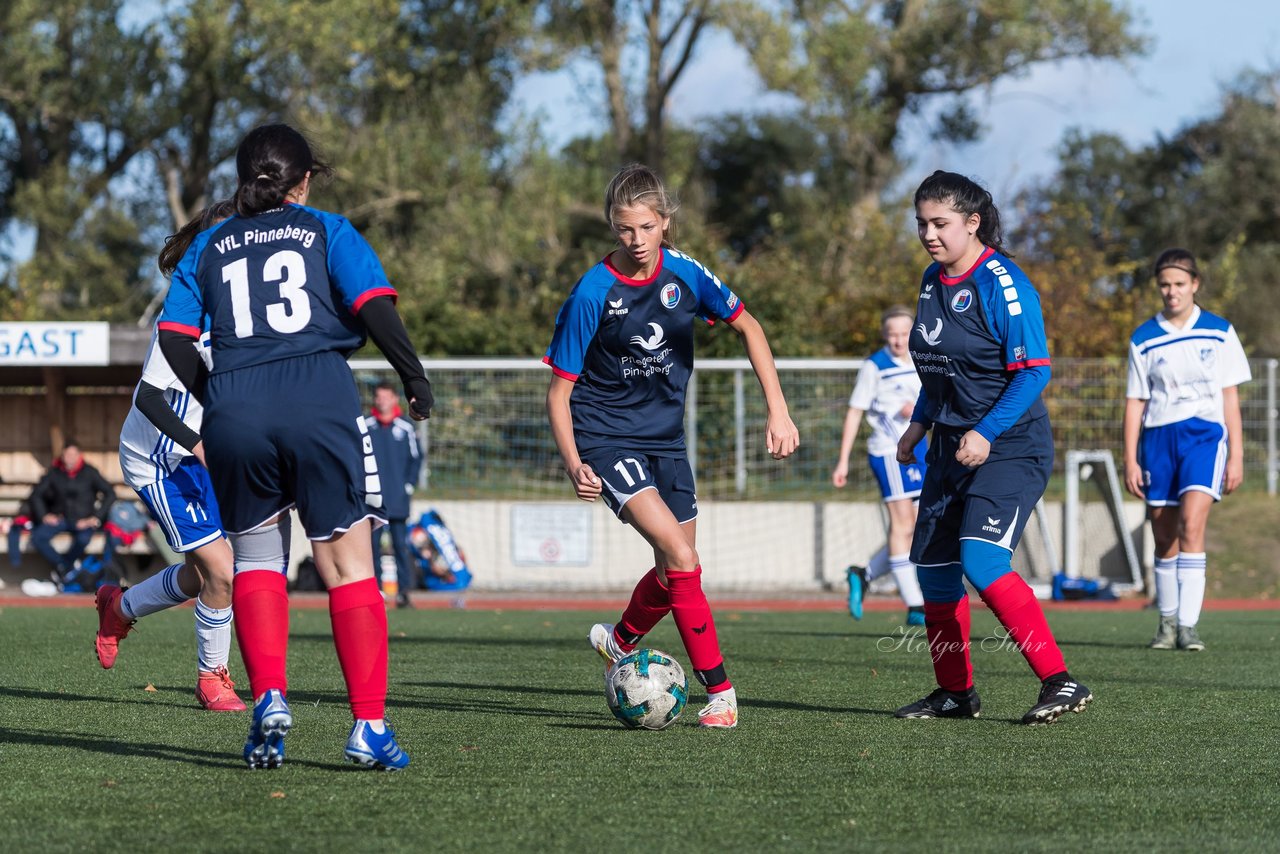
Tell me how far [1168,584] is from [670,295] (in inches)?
186

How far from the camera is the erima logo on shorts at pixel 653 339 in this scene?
18.5ft

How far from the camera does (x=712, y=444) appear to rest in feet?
58.7

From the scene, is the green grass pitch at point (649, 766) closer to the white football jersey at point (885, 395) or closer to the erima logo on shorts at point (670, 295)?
the erima logo on shorts at point (670, 295)

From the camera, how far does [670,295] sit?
564 centimetres

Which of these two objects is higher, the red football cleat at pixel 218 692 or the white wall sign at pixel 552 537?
the red football cleat at pixel 218 692

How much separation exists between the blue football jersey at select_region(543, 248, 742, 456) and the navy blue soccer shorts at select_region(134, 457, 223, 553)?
1.63m

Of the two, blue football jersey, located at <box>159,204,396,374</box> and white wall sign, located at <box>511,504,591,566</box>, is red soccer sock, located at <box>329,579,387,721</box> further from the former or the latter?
white wall sign, located at <box>511,504,591,566</box>

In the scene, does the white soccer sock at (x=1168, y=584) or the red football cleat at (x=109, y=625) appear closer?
the red football cleat at (x=109, y=625)

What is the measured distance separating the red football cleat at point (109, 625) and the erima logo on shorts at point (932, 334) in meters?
3.56

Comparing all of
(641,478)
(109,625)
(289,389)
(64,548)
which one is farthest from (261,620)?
(64,548)

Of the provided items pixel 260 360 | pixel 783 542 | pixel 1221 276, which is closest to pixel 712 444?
pixel 783 542

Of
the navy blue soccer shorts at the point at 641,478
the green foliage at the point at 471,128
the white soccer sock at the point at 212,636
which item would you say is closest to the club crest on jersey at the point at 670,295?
the navy blue soccer shorts at the point at 641,478

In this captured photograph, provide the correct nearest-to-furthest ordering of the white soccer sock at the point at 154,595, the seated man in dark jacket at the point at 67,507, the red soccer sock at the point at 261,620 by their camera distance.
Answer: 1. the red soccer sock at the point at 261,620
2. the white soccer sock at the point at 154,595
3. the seated man in dark jacket at the point at 67,507

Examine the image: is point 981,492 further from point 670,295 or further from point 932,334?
point 670,295
